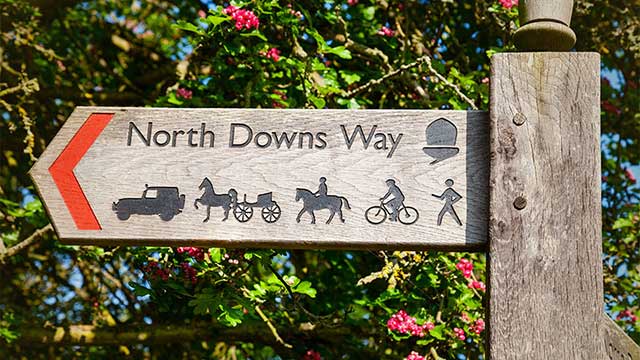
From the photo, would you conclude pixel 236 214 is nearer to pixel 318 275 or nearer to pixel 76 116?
pixel 76 116

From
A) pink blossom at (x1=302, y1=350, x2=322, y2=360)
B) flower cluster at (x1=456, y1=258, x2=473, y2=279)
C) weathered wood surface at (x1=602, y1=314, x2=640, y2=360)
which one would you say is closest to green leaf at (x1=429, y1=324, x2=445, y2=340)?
flower cluster at (x1=456, y1=258, x2=473, y2=279)

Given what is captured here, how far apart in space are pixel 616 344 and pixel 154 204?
0.81 m

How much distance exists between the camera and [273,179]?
145cm

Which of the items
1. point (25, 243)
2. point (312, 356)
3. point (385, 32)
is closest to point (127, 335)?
point (25, 243)

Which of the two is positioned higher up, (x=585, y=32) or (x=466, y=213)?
(x=585, y=32)

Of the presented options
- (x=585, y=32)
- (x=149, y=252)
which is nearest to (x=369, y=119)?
(x=149, y=252)

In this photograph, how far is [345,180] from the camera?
4.70ft

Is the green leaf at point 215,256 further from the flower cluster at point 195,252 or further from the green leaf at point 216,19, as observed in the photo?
the green leaf at point 216,19

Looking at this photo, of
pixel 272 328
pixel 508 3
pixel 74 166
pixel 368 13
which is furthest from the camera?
pixel 368 13

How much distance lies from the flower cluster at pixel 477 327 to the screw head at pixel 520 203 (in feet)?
3.86

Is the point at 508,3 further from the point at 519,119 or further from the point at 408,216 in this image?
the point at 408,216

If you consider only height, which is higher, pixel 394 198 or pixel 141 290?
pixel 394 198

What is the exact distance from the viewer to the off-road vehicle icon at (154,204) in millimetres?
1452

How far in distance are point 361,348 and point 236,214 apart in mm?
1742
